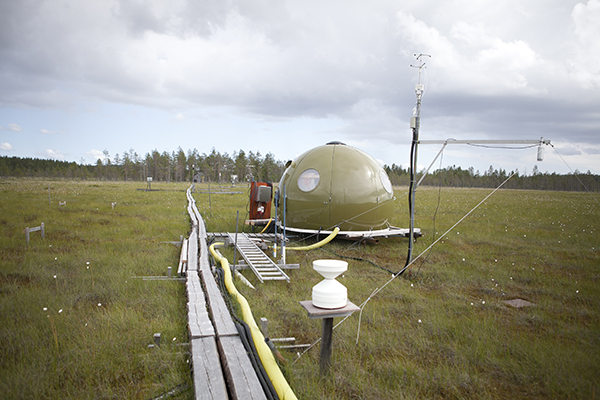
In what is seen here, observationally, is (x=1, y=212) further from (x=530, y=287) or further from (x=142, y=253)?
(x=530, y=287)

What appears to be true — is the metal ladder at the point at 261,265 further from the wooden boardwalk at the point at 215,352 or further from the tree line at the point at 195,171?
the tree line at the point at 195,171

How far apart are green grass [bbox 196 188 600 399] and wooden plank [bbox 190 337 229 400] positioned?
0.84 metres

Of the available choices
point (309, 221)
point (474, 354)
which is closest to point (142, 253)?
point (309, 221)

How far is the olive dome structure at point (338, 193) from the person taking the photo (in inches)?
490

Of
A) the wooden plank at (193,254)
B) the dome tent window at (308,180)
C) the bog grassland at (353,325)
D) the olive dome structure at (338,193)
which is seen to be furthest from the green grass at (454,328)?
the dome tent window at (308,180)

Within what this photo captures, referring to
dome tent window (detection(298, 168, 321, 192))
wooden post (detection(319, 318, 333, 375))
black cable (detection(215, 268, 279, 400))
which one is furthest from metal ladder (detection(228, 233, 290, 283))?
wooden post (detection(319, 318, 333, 375))

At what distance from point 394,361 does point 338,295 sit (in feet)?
5.26

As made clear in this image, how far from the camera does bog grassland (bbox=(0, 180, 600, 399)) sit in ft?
13.5

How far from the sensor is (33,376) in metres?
4.06

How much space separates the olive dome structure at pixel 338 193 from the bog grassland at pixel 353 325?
5.93 ft

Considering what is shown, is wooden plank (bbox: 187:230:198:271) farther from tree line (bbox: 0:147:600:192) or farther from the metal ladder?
tree line (bbox: 0:147:600:192)

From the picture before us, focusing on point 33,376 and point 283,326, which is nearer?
point 33,376

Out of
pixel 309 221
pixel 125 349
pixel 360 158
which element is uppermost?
pixel 360 158

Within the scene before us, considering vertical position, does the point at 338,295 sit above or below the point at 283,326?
above
